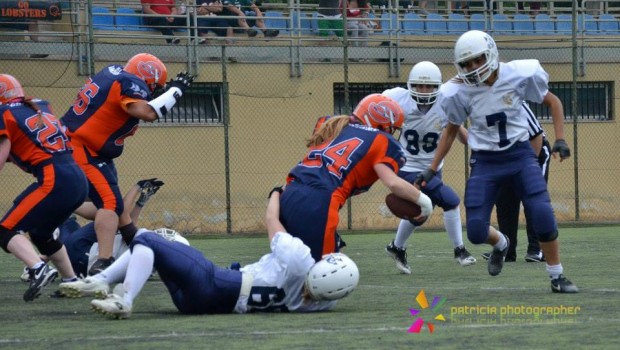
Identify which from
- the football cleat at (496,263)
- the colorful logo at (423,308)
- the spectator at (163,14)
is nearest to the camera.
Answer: the colorful logo at (423,308)

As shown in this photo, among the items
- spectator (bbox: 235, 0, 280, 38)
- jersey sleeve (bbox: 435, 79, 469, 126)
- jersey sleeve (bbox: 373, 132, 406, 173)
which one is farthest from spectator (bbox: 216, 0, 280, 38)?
jersey sleeve (bbox: 373, 132, 406, 173)

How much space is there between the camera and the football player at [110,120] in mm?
8828

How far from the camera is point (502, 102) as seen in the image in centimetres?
805

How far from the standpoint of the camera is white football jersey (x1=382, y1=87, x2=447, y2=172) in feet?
34.6

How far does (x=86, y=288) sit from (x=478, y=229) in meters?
2.81

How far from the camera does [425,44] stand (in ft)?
68.0

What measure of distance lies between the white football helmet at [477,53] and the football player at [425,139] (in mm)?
2430

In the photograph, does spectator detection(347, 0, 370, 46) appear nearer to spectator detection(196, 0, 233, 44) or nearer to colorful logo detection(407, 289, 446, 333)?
spectator detection(196, 0, 233, 44)

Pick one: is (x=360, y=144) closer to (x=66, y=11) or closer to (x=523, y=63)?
(x=523, y=63)

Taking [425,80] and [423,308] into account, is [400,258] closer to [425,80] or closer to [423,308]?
[425,80]

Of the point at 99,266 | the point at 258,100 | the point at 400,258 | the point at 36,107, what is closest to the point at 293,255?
the point at 36,107

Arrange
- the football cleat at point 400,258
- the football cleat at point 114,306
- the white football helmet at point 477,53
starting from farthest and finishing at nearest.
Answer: the football cleat at point 400,258 < the white football helmet at point 477,53 < the football cleat at point 114,306

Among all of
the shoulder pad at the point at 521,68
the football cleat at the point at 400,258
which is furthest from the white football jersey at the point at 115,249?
the shoulder pad at the point at 521,68

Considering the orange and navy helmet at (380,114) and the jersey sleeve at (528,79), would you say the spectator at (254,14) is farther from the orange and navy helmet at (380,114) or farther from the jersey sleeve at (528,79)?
the orange and navy helmet at (380,114)
